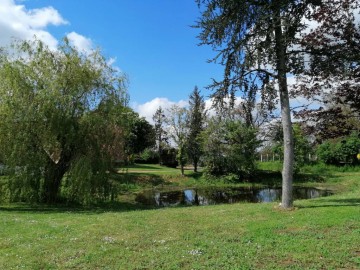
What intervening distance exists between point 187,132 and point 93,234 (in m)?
32.1

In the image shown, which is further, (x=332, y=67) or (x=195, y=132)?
(x=195, y=132)

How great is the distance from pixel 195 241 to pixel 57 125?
11563mm

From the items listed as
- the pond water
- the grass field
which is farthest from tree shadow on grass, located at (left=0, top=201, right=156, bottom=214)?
the pond water

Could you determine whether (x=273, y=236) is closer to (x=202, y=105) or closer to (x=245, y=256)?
(x=245, y=256)

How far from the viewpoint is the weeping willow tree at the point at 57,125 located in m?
17.3

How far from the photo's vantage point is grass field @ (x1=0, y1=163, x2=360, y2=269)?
22.6ft

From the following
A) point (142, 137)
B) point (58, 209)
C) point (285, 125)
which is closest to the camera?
point (285, 125)

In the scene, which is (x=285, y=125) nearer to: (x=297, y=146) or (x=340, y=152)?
(x=297, y=146)

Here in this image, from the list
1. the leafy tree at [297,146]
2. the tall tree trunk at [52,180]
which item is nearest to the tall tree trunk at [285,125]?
the tall tree trunk at [52,180]

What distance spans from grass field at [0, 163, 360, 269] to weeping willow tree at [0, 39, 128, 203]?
6.20 m

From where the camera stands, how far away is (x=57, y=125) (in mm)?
17734

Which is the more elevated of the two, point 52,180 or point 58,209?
point 52,180

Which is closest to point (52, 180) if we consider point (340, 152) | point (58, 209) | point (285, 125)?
point (58, 209)

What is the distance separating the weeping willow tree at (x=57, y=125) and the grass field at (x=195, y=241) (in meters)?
6.20
